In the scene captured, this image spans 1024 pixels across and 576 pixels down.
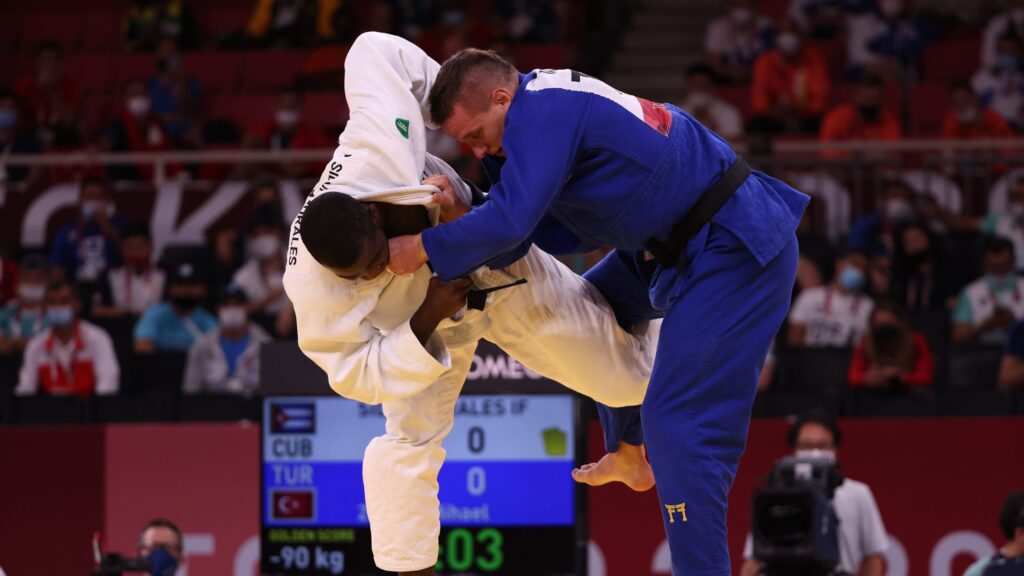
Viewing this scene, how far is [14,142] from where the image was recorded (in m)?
12.2

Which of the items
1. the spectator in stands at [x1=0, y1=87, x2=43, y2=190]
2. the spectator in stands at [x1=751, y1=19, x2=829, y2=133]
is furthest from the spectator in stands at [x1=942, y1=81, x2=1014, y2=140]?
the spectator in stands at [x1=0, y1=87, x2=43, y2=190]

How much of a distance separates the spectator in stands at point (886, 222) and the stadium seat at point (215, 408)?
12.5 ft

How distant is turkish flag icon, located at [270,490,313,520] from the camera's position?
630cm

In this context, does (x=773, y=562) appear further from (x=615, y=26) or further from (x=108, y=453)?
(x=615, y=26)

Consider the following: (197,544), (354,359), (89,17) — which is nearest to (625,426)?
(354,359)

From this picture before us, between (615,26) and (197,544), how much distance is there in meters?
7.79

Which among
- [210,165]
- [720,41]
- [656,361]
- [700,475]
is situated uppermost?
[720,41]

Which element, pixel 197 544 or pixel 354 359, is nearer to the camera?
pixel 354 359

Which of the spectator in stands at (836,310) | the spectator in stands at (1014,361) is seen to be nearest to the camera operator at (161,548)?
the spectator in stands at (836,310)

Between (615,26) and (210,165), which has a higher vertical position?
(615,26)

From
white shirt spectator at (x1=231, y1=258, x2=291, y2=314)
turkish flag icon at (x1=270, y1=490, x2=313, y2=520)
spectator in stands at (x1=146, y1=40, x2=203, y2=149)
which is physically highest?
spectator in stands at (x1=146, y1=40, x2=203, y2=149)

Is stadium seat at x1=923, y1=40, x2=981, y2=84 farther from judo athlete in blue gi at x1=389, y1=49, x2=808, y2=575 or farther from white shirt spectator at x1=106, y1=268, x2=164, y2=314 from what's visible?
judo athlete in blue gi at x1=389, y1=49, x2=808, y2=575

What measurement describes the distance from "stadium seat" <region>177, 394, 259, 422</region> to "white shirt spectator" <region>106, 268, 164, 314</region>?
2077mm

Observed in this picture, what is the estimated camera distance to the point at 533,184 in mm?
3912
